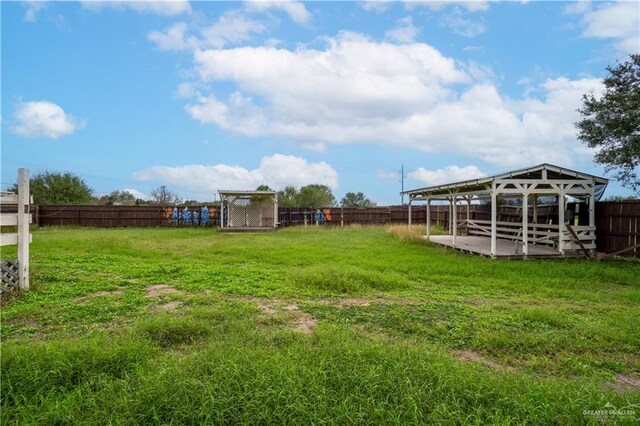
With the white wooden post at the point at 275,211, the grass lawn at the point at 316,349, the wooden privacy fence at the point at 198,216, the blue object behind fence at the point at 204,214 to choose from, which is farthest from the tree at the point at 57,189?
the grass lawn at the point at 316,349

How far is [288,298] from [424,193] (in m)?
10.4

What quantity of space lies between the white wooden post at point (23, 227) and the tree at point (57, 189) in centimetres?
2628

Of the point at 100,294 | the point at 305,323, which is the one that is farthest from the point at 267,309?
the point at 100,294

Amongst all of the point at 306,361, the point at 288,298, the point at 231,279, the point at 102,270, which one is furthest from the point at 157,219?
the point at 306,361

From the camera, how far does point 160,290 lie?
541 centimetres

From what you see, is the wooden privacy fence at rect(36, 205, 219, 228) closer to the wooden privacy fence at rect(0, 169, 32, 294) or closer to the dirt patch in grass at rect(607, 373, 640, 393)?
the wooden privacy fence at rect(0, 169, 32, 294)

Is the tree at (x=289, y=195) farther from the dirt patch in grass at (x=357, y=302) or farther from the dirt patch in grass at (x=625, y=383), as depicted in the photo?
the dirt patch in grass at (x=625, y=383)

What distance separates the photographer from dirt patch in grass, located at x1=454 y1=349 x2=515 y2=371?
287 centimetres

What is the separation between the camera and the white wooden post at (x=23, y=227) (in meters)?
5.00

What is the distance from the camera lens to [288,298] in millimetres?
4980

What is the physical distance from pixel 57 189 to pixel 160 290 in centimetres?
2785

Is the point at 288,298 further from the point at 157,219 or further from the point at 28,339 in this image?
the point at 157,219

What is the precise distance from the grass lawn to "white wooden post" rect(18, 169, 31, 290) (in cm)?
29

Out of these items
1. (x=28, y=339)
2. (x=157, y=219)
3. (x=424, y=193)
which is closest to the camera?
(x=28, y=339)
